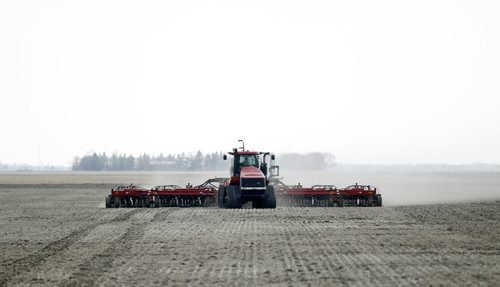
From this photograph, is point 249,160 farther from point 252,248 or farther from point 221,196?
point 252,248

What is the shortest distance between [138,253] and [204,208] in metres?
16.4

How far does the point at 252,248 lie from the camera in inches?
710

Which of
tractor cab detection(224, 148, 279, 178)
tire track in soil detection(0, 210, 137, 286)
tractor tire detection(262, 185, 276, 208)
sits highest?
tractor cab detection(224, 148, 279, 178)

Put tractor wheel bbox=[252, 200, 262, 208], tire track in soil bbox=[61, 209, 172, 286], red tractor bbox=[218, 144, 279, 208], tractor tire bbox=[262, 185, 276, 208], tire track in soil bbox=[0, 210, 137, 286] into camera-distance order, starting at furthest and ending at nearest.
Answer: tractor wheel bbox=[252, 200, 262, 208], tractor tire bbox=[262, 185, 276, 208], red tractor bbox=[218, 144, 279, 208], tire track in soil bbox=[0, 210, 137, 286], tire track in soil bbox=[61, 209, 172, 286]

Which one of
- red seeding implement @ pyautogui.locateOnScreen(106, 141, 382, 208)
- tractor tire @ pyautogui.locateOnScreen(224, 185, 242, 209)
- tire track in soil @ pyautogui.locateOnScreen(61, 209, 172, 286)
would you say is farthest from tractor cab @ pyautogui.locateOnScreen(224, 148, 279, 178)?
tire track in soil @ pyautogui.locateOnScreen(61, 209, 172, 286)

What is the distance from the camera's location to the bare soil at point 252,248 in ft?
44.8

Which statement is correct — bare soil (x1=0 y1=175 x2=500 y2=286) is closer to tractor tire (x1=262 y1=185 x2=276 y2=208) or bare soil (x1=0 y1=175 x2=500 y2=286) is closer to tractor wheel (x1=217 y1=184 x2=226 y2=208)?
tractor tire (x1=262 y1=185 x2=276 y2=208)

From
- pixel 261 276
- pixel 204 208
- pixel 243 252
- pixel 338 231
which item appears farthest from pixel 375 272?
pixel 204 208

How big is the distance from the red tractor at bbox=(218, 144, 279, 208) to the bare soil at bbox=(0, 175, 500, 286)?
1.97 metres

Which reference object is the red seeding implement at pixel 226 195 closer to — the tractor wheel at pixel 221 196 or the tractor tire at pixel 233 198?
the tractor wheel at pixel 221 196

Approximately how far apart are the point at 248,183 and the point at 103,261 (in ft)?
52.4

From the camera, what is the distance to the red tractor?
103 ft

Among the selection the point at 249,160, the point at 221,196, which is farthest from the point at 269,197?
the point at 221,196

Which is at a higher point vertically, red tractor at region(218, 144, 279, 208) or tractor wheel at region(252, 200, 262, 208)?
red tractor at region(218, 144, 279, 208)
